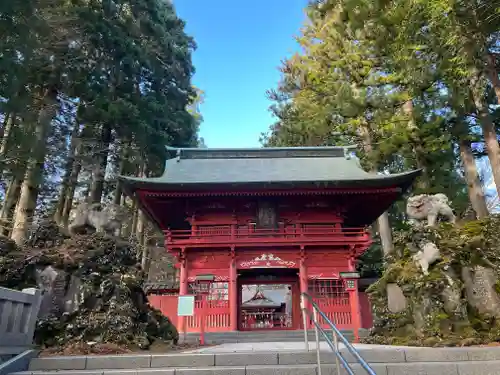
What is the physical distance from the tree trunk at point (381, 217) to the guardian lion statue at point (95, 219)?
1000 centimetres

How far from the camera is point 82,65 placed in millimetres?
13250

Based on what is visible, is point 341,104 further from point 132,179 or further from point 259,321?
point 259,321

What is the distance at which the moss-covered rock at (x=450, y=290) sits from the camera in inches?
256

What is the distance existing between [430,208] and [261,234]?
5.63 m

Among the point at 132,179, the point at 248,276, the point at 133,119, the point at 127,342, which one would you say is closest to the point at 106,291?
the point at 127,342

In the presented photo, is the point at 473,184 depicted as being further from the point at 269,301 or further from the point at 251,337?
the point at 269,301

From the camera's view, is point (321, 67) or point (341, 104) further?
point (321, 67)

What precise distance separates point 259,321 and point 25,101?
18.1 meters

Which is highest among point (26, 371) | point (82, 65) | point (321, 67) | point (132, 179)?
point (321, 67)

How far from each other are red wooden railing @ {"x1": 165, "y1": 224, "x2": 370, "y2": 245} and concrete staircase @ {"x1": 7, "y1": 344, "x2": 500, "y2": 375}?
7.15 m

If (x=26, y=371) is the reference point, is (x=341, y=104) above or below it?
above

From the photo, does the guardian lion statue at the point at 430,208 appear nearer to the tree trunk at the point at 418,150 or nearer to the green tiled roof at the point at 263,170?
the green tiled roof at the point at 263,170

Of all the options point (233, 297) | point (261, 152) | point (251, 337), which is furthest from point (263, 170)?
point (251, 337)

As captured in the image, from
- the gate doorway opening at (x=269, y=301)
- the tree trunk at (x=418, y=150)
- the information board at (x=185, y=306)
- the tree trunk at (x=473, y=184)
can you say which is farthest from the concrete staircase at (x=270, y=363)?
the tree trunk at (x=418, y=150)
